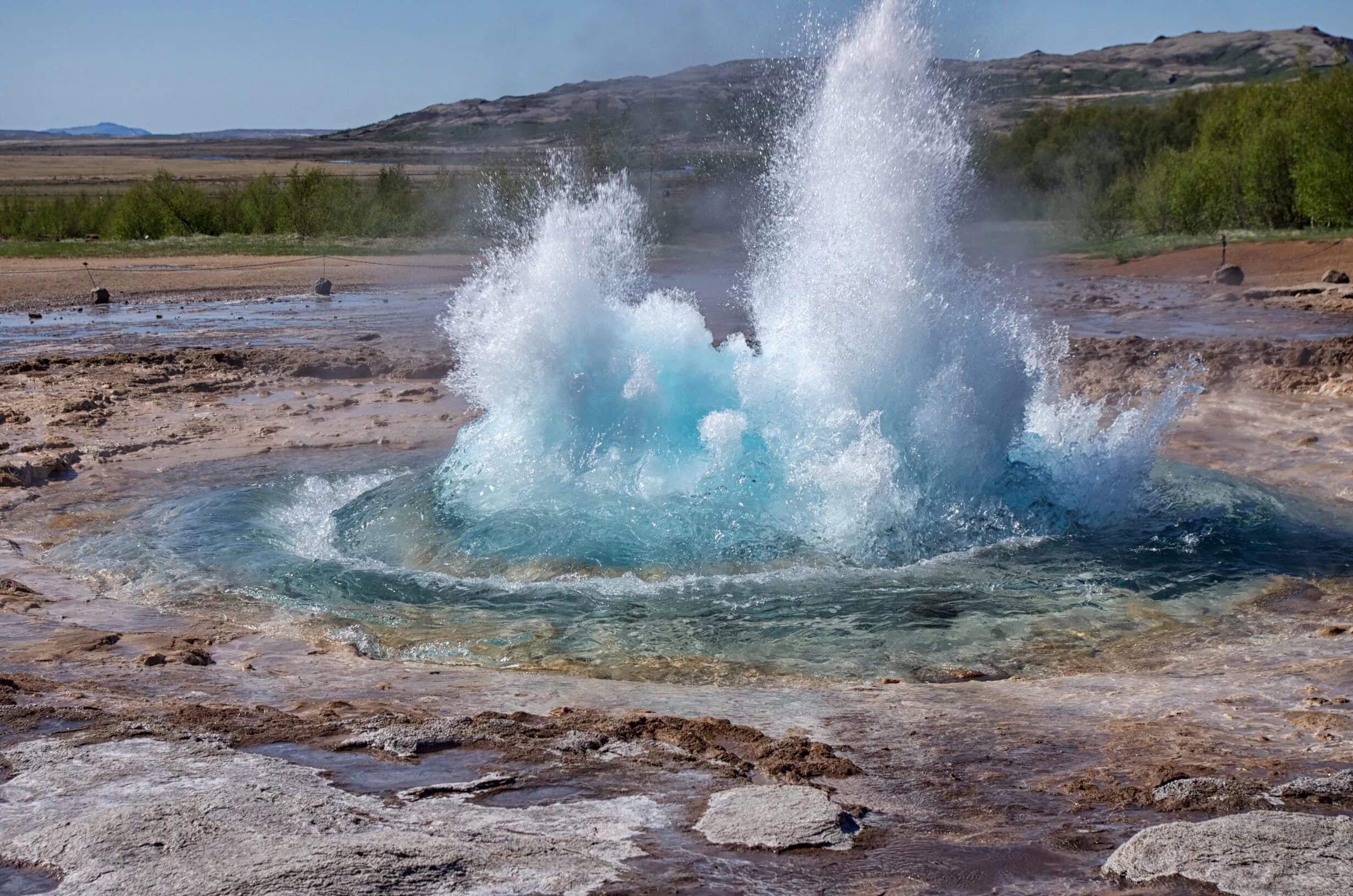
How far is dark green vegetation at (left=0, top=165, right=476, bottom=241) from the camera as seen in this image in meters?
39.1

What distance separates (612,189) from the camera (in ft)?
27.1

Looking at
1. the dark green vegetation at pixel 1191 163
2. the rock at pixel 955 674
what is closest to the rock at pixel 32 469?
the rock at pixel 955 674

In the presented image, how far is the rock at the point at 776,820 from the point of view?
308cm

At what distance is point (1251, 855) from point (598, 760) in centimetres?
179

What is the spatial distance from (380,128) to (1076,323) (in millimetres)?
153330

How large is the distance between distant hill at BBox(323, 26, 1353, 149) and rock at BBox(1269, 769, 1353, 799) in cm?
1045

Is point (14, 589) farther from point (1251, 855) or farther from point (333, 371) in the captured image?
point (333, 371)

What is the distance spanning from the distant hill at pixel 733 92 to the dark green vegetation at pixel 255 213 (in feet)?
20.5

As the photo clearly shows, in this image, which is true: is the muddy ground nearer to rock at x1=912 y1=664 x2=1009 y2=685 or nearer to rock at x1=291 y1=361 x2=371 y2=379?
rock at x1=912 y1=664 x2=1009 y2=685

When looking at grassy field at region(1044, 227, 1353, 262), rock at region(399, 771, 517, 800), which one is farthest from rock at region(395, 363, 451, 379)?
grassy field at region(1044, 227, 1353, 262)

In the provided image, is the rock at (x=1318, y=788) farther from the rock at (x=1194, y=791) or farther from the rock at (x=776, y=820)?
the rock at (x=776, y=820)

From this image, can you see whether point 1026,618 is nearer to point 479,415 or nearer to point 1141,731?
point 1141,731

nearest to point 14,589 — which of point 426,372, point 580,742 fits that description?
point 580,742

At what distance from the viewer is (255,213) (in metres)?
41.1
